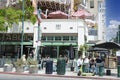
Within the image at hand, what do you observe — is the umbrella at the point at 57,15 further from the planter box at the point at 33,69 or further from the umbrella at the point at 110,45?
the planter box at the point at 33,69

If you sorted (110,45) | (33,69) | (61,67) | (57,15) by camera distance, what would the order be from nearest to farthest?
(61,67), (33,69), (110,45), (57,15)

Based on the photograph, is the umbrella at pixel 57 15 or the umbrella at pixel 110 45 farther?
the umbrella at pixel 57 15

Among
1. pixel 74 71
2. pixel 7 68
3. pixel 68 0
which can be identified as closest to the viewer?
pixel 7 68

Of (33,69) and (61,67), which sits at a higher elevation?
(61,67)

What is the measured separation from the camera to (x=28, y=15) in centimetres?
4541

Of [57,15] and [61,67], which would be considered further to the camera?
[57,15]

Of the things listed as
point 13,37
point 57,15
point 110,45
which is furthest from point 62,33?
point 110,45

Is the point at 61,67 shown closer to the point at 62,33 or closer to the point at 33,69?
the point at 33,69

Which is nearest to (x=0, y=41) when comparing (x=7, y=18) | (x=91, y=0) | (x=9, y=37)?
(x=9, y=37)

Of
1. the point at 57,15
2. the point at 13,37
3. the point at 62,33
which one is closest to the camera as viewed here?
the point at 13,37

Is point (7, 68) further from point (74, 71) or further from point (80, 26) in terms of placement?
point (80, 26)

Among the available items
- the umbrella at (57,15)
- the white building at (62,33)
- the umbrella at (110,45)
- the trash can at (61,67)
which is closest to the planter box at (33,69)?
the trash can at (61,67)

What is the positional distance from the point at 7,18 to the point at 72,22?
1760cm

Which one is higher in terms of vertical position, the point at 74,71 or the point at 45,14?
the point at 45,14
